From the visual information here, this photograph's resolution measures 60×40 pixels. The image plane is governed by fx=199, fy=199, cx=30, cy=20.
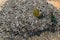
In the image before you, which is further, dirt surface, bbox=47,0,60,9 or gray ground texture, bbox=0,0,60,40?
dirt surface, bbox=47,0,60,9

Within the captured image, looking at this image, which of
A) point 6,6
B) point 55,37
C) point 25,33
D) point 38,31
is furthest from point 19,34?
point 6,6

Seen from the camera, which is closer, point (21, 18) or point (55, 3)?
point (21, 18)

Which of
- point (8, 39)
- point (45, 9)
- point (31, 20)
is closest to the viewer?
point (8, 39)

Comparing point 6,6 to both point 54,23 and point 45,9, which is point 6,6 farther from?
point 54,23

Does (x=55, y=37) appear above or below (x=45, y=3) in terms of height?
below

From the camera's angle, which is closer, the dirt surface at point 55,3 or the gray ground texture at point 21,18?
the gray ground texture at point 21,18

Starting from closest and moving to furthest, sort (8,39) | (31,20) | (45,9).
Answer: (8,39), (31,20), (45,9)

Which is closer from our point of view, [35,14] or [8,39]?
[8,39]
